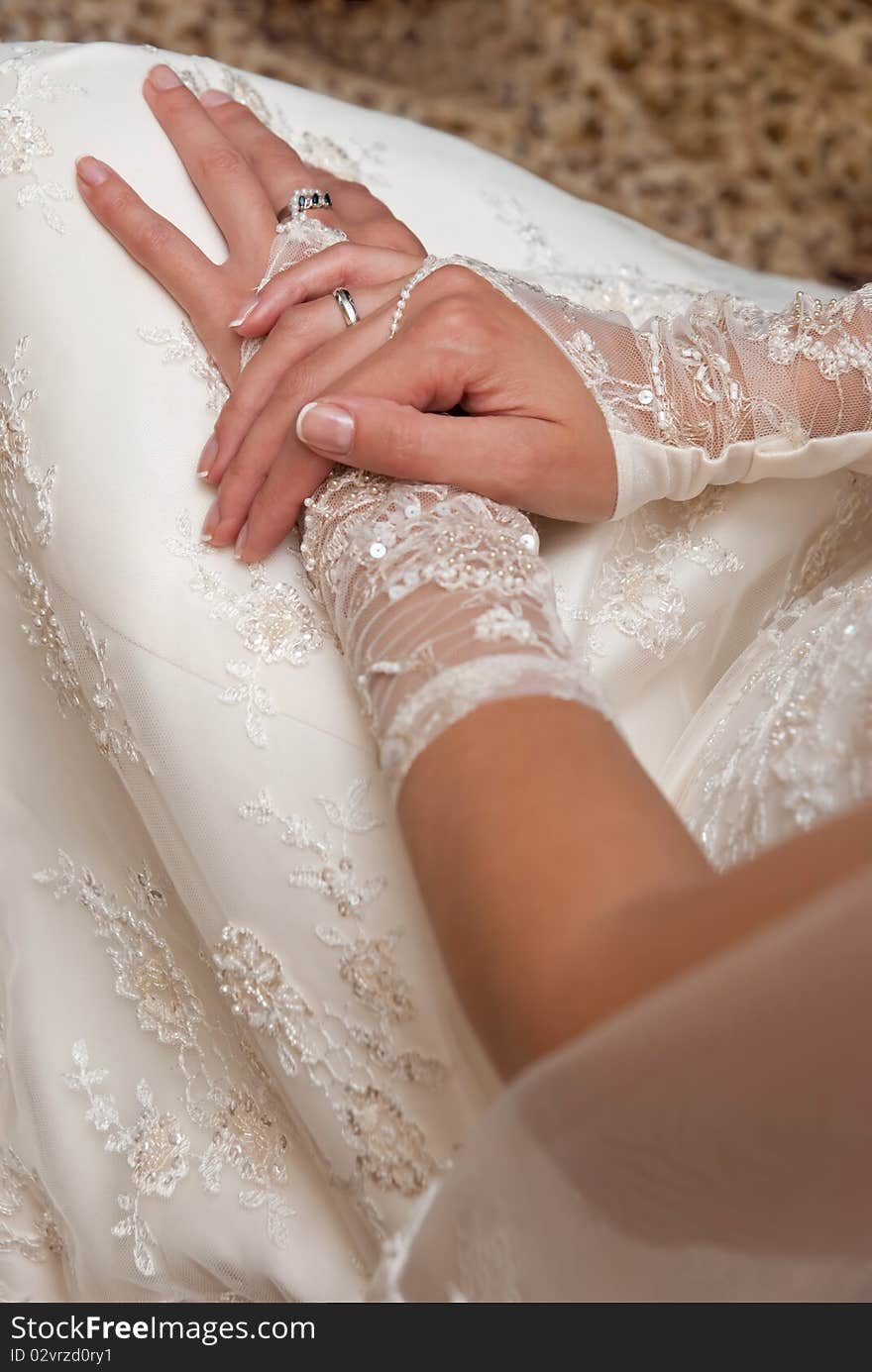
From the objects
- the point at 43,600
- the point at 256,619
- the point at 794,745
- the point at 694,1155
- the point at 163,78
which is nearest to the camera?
the point at 694,1155

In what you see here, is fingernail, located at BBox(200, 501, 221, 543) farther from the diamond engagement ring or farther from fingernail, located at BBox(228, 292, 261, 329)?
the diamond engagement ring

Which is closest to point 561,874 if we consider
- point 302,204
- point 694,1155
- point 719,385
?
point 694,1155

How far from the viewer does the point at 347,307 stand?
0.83m

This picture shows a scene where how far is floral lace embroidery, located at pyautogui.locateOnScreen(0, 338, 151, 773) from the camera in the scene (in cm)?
80

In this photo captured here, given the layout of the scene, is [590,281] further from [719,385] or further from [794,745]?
[794,745]

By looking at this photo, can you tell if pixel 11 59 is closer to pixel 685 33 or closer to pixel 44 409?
pixel 44 409

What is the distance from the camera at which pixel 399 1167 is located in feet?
2.29

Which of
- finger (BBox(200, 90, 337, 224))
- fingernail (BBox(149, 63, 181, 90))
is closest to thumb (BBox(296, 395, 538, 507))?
finger (BBox(200, 90, 337, 224))

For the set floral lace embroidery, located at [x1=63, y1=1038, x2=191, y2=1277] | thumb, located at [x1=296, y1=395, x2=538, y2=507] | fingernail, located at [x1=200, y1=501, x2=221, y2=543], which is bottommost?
floral lace embroidery, located at [x1=63, y1=1038, x2=191, y2=1277]

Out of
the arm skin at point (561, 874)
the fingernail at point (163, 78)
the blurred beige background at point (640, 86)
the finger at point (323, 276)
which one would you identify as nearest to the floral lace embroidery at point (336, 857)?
the arm skin at point (561, 874)

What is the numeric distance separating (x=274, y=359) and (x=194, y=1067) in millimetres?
525

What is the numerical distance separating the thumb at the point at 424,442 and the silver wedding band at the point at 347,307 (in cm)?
12

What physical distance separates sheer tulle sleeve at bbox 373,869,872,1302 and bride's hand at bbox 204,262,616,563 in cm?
38

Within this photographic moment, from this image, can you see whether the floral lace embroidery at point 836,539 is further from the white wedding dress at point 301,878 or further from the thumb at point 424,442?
the thumb at point 424,442
